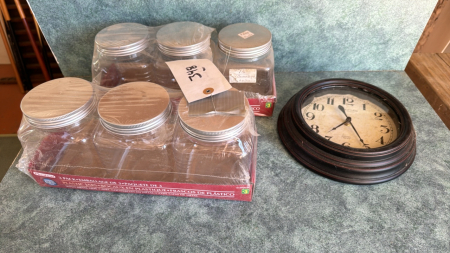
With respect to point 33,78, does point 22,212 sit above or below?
above

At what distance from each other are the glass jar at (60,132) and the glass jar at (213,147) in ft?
0.77

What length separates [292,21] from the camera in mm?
1005

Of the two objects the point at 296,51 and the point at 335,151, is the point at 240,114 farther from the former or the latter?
the point at 296,51

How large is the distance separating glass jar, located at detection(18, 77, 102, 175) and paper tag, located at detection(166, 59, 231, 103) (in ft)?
0.82

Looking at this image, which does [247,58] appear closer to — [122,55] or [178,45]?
[178,45]

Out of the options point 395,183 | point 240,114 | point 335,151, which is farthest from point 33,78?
point 395,183

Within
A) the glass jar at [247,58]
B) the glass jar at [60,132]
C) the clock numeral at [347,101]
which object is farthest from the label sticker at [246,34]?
the glass jar at [60,132]

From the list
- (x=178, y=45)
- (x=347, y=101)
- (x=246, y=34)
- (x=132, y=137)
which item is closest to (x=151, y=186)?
(x=132, y=137)

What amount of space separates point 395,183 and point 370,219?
0.15 metres

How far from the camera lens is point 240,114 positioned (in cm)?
71

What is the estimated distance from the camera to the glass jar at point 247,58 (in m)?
0.88

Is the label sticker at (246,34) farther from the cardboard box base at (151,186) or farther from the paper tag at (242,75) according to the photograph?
the cardboard box base at (151,186)

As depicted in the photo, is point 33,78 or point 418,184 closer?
point 418,184

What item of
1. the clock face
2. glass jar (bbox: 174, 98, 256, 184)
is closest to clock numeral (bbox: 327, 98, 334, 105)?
the clock face
